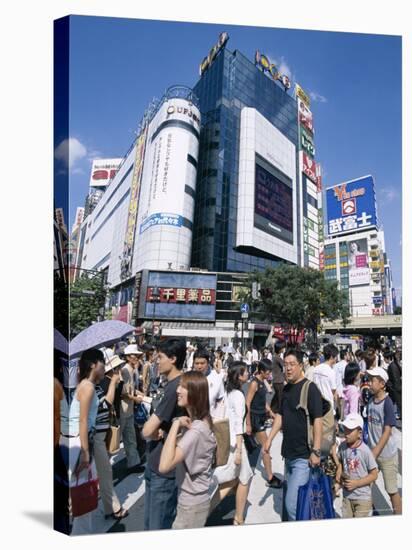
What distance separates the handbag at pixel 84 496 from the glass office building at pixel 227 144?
12.1ft

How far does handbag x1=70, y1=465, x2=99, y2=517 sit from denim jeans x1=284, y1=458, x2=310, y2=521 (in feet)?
6.40

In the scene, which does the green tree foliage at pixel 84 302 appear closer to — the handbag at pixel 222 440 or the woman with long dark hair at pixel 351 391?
the handbag at pixel 222 440

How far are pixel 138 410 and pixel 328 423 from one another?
8.13ft

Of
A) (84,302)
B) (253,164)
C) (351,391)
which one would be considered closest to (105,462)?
(84,302)

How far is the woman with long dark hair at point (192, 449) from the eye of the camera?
301 centimetres

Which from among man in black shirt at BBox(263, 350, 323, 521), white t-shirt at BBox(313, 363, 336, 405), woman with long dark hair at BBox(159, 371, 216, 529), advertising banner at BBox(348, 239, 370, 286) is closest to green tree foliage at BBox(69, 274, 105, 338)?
woman with long dark hair at BBox(159, 371, 216, 529)

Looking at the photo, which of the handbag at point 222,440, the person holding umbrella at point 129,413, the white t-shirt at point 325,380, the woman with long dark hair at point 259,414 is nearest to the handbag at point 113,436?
the person holding umbrella at point 129,413

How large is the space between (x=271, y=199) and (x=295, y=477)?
19.9 feet

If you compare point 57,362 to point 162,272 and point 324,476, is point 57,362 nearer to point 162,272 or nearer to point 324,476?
point 324,476

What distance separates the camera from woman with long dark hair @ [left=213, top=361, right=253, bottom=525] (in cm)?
438

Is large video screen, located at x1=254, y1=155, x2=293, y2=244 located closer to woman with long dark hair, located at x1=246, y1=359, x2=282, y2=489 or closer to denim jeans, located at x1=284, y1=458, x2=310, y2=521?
woman with long dark hair, located at x1=246, y1=359, x2=282, y2=489

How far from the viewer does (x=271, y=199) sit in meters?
9.28

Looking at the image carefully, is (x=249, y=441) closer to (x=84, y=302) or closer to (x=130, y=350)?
(x=130, y=350)

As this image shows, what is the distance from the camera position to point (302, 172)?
1001cm
